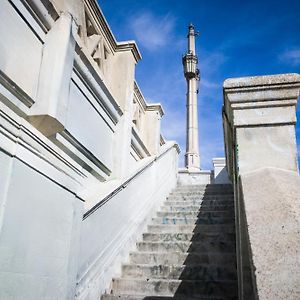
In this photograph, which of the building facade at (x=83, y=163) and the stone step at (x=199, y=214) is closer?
the building facade at (x=83, y=163)

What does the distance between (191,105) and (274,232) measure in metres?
21.4

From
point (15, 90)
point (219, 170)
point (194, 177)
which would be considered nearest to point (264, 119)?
point (15, 90)

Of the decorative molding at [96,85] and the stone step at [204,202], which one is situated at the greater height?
the decorative molding at [96,85]

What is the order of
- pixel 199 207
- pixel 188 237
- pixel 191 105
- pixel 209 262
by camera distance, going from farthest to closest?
pixel 191 105
pixel 199 207
pixel 188 237
pixel 209 262

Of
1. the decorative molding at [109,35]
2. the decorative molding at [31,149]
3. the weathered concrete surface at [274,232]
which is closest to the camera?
the weathered concrete surface at [274,232]

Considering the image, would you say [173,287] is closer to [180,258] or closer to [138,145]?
[180,258]

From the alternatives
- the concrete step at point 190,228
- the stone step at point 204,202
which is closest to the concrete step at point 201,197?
the stone step at point 204,202

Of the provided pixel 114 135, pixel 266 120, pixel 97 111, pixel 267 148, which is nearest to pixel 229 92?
pixel 266 120

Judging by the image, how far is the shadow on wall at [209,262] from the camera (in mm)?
3629

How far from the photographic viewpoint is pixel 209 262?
429 centimetres

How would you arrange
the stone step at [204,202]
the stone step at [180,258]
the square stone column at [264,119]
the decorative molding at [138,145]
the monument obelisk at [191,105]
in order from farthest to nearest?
1. the monument obelisk at [191,105]
2. the stone step at [204,202]
3. the decorative molding at [138,145]
4. the stone step at [180,258]
5. the square stone column at [264,119]

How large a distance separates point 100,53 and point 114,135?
115 cm

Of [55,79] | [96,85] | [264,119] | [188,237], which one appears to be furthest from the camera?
[188,237]

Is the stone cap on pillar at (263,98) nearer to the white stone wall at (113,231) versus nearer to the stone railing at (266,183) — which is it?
the stone railing at (266,183)
